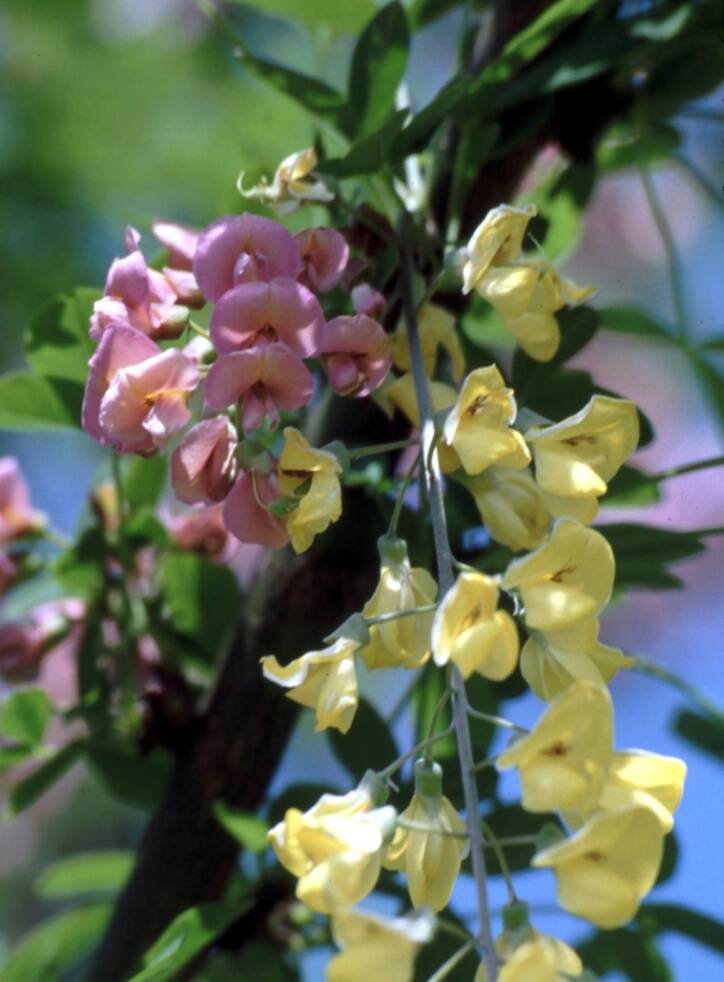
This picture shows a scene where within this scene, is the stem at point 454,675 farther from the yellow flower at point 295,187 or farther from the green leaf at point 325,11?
the green leaf at point 325,11

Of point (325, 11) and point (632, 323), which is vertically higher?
point (325, 11)

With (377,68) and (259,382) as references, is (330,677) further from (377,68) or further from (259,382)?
(377,68)

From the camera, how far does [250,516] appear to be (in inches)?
20.8

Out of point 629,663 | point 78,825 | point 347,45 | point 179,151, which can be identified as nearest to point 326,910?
point 629,663

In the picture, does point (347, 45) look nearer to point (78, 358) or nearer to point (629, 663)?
point (78, 358)

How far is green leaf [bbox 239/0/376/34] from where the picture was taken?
735 millimetres

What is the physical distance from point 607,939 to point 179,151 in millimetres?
1161

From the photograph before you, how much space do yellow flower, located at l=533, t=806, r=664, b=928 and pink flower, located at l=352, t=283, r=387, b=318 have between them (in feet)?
0.84

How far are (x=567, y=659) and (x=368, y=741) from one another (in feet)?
1.07

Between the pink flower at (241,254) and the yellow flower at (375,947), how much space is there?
258 mm

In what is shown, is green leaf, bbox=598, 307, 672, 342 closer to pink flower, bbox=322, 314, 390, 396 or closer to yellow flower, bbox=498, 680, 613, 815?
pink flower, bbox=322, 314, 390, 396

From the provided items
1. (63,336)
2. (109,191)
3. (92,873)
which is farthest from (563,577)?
(109,191)

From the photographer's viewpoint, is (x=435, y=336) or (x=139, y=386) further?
(x=435, y=336)

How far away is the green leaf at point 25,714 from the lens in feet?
2.67
